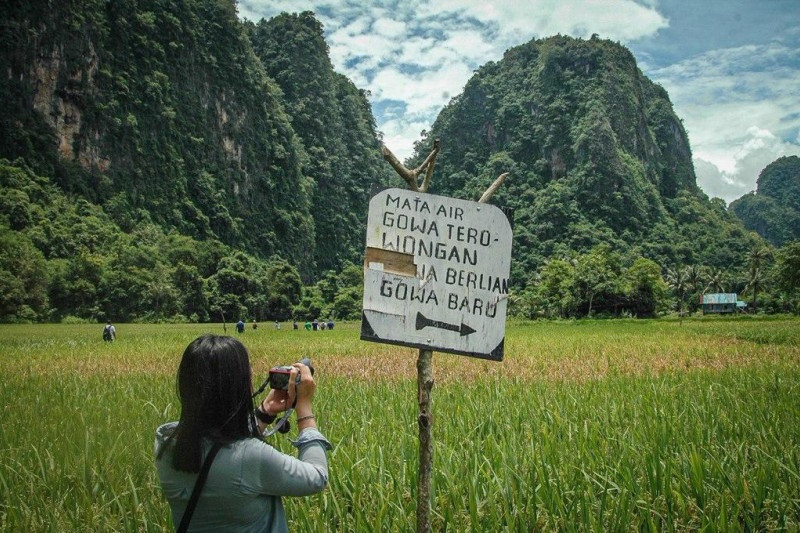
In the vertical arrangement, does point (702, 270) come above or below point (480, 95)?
below

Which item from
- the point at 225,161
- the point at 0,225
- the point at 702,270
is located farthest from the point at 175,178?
the point at 702,270

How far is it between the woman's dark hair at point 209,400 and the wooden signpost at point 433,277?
1.26 ft

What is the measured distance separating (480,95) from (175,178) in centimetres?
7102

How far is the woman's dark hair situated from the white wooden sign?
390 mm

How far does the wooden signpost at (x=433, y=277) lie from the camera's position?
1.54 meters

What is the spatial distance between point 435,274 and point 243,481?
776 mm

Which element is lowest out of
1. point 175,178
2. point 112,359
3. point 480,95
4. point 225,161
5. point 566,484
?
point 112,359

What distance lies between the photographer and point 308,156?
8756cm

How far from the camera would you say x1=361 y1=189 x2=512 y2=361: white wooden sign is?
1.54m

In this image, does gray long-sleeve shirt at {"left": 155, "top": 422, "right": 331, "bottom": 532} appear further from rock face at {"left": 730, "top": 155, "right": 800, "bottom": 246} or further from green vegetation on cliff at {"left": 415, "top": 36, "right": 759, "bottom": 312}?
rock face at {"left": 730, "top": 155, "right": 800, "bottom": 246}

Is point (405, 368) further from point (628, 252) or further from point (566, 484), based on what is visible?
point (628, 252)

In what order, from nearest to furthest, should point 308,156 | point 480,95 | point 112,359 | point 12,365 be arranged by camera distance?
point 12,365, point 112,359, point 308,156, point 480,95

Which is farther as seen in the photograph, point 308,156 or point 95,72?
point 308,156

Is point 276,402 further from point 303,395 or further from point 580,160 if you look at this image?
point 580,160
